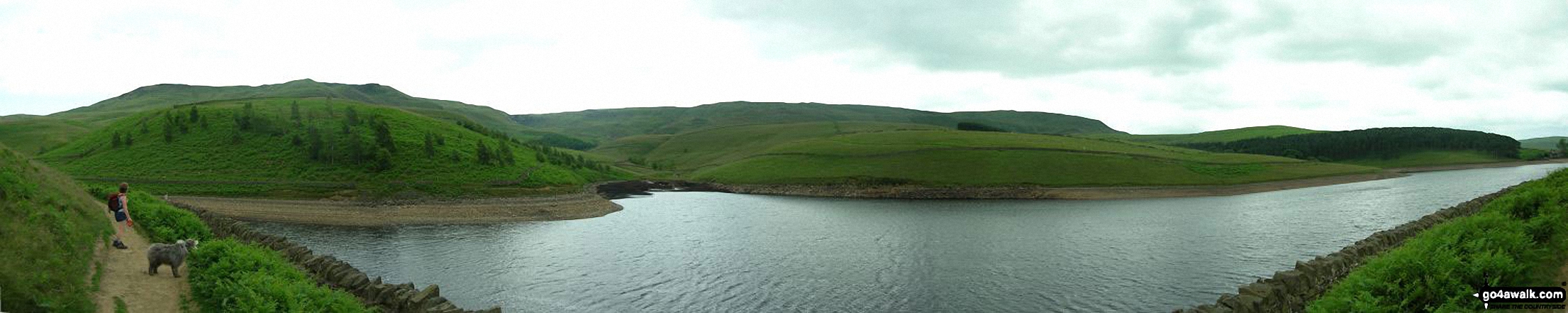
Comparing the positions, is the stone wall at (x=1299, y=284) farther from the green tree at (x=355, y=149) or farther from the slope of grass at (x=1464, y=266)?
the green tree at (x=355, y=149)

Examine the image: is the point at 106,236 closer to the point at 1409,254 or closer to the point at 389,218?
the point at 1409,254

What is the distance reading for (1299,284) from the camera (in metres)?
30.7

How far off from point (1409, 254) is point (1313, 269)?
424 inches

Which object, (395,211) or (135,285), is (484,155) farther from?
(135,285)

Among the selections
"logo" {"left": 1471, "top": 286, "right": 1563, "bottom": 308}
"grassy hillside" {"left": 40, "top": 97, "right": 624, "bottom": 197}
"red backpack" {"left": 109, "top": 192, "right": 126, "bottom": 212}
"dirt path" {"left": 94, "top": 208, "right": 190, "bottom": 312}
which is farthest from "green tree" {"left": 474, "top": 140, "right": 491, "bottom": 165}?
"logo" {"left": 1471, "top": 286, "right": 1563, "bottom": 308}

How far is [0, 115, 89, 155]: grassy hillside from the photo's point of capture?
438 ft

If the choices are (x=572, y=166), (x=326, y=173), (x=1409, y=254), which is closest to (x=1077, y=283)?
(x=1409, y=254)

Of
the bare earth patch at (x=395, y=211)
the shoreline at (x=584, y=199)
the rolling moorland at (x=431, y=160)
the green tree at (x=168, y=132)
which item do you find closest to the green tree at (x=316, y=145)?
the rolling moorland at (x=431, y=160)

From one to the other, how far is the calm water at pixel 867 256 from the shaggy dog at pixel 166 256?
13.9 metres

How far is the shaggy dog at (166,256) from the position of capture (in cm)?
2300

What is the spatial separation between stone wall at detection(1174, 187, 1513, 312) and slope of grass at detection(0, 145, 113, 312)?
36932 millimetres

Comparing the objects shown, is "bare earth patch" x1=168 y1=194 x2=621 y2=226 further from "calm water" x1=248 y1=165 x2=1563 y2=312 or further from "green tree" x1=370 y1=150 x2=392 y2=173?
"green tree" x1=370 y1=150 x2=392 y2=173

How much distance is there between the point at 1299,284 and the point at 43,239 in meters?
47.3

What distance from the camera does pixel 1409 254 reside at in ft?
75.4
